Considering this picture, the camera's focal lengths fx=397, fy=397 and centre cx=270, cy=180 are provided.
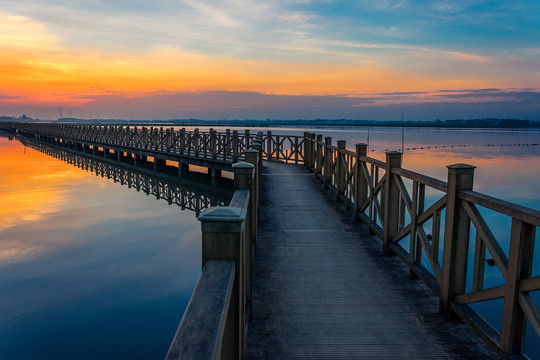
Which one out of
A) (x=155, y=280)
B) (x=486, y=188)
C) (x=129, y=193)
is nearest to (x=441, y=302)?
(x=155, y=280)

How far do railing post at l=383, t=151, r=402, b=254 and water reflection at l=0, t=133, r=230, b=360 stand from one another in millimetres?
3716

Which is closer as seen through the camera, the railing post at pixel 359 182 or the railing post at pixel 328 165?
the railing post at pixel 359 182

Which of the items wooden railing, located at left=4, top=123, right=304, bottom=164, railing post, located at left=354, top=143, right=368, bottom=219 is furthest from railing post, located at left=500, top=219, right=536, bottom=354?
wooden railing, located at left=4, top=123, right=304, bottom=164

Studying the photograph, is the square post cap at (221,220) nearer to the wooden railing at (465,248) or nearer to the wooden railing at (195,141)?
the wooden railing at (465,248)

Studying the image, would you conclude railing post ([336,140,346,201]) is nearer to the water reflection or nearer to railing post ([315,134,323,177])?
railing post ([315,134,323,177])

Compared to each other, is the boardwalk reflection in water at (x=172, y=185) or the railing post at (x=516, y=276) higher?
the railing post at (x=516, y=276)

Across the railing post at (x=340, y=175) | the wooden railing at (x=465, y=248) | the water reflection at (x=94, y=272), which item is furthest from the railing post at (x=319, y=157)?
the wooden railing at (x=465, y=248)

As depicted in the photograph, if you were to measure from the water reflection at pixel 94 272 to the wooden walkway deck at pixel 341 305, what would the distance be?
106 inches

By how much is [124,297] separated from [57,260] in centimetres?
300

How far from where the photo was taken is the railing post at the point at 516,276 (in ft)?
8.39

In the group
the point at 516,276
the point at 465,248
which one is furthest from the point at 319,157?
the point at 516,276

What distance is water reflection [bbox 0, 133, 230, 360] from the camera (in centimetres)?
616

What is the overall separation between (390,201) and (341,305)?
179 centimetres

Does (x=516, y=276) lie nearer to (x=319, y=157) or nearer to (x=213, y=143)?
(x=319, y=157)
